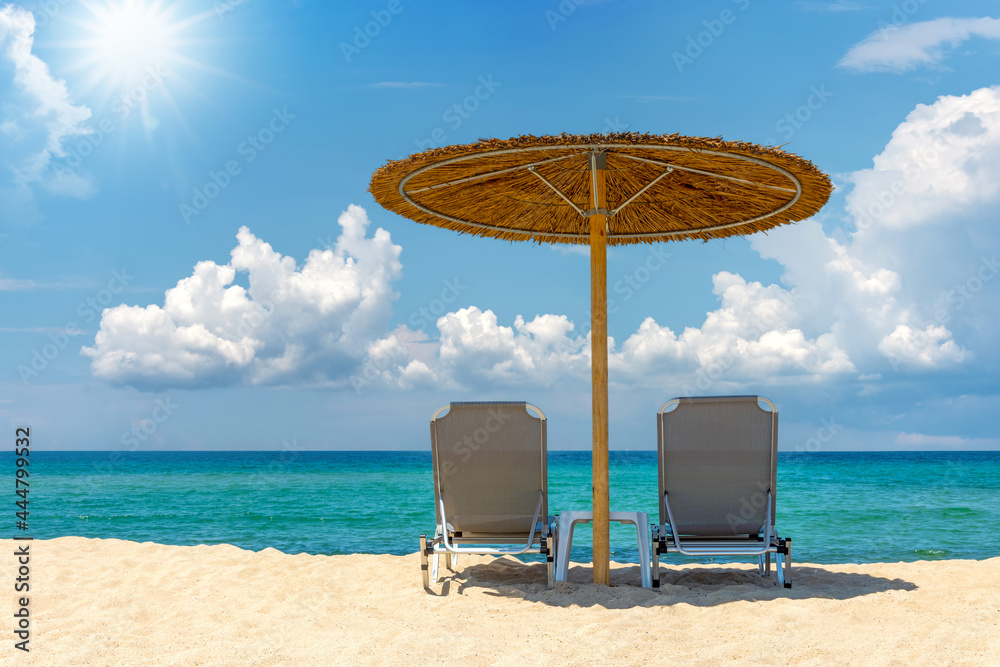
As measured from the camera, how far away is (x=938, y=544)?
36.3ft

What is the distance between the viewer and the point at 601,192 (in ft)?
16.1

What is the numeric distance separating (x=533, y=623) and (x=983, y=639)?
218 cm

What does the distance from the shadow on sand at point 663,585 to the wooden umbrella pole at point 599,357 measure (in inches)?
12.7

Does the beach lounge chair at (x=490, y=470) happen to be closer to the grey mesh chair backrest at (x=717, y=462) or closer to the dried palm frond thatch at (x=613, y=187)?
the grey mesh chair backrest at (x=717, y=462)

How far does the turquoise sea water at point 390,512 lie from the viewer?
10.7 meters

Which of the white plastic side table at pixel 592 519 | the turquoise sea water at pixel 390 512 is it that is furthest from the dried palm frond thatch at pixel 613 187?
the turquoise sea water at pixel 390 512

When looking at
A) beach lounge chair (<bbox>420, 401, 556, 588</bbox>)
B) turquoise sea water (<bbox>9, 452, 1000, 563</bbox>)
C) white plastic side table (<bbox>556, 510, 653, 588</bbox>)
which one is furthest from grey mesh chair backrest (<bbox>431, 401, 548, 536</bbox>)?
turquoise sea water (<bbox>9, 452, 1000, 563</bbox>)

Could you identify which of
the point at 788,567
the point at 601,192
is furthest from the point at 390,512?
the point at 601,192

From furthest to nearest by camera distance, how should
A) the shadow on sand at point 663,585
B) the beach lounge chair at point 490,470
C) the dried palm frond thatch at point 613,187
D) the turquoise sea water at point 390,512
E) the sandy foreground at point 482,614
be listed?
the turquoise sea water at point 390,512 < the beach lounge chair at point 490,470 < the shadow on sand at point 663,585 < the dried palm frond thatch at point 613,187 < the sandy foreground at point 482,614

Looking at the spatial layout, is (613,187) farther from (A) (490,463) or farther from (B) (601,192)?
(A) (490,463)

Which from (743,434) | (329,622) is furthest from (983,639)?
(329,622)

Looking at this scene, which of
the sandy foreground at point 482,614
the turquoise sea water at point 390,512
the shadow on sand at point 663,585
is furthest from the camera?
the turquoise sea water at point 390,512

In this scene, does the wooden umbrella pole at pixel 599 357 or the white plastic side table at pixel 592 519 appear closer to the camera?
the wooden umbrella pole at pixel 599 357

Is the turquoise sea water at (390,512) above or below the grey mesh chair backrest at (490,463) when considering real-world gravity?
below
